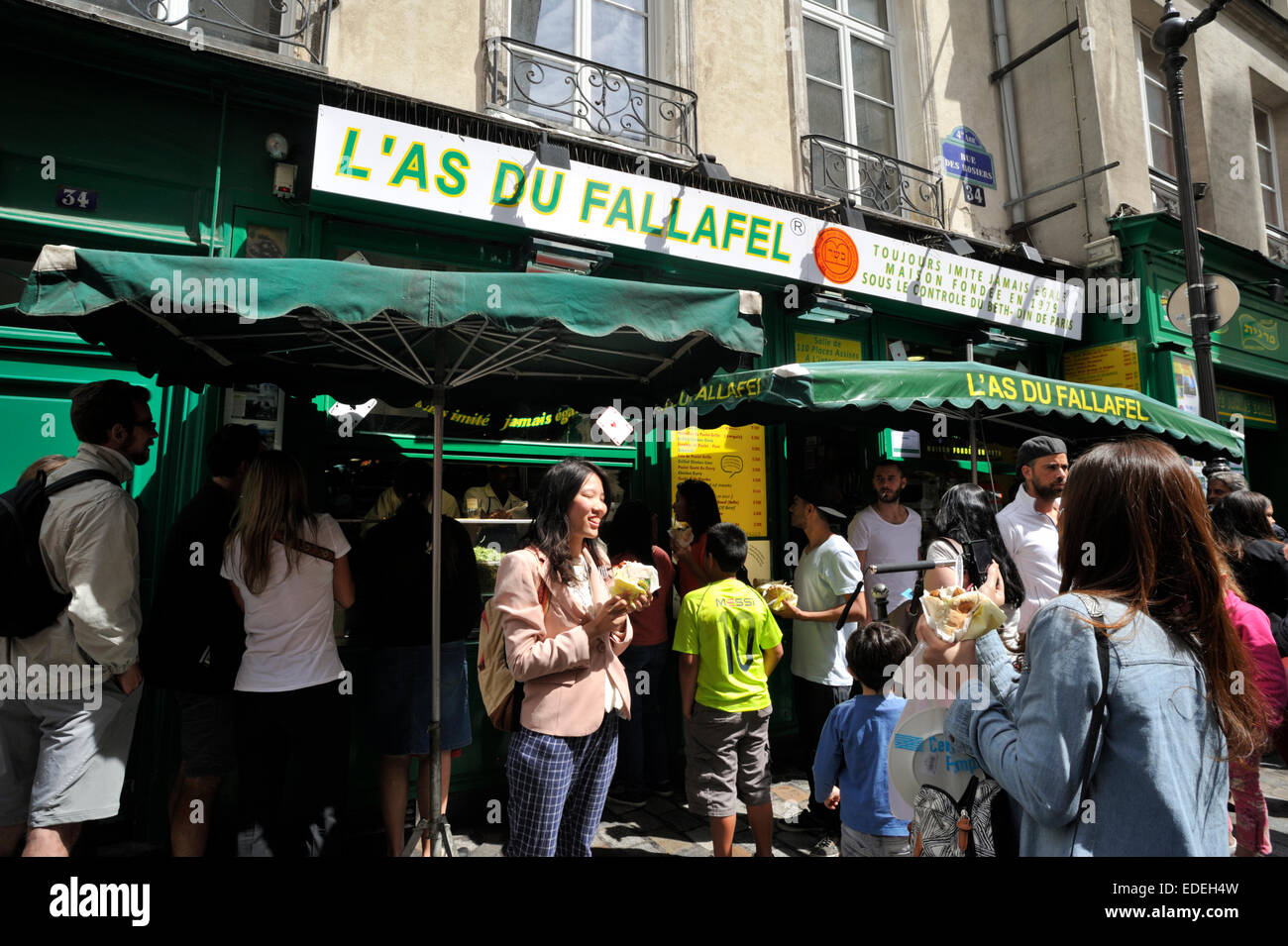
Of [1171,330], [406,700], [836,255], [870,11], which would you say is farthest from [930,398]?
[870,11]

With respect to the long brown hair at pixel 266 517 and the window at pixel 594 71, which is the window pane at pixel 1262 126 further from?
the long brown hair at pixel 266 517

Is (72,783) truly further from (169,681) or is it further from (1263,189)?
(1263,189)

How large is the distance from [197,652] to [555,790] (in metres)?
1.81

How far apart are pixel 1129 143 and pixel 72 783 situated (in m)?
11.4

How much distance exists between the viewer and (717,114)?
662 centimetres

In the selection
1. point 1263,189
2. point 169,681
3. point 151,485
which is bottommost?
point 169,681

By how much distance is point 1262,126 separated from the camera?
11.7 metres

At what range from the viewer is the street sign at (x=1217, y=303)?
6648mm

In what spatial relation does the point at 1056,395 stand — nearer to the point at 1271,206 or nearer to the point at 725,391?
the point at 725,391

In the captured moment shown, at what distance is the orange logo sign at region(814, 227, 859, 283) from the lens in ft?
21.3

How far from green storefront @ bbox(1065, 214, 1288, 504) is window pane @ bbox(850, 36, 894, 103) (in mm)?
3132

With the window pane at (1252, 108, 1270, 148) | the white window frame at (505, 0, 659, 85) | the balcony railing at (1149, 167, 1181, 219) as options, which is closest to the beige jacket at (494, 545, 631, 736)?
the white window frame at (505, 0, 659, 85)

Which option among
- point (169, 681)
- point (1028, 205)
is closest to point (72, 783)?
point (169, 681)

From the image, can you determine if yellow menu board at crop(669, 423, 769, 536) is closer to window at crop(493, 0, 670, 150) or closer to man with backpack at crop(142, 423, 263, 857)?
window at crop(493, 0, 670, 150)
